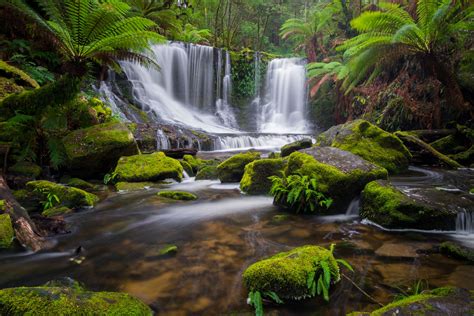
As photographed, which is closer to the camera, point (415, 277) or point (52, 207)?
point (415, 277)

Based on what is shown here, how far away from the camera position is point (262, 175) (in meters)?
5.49

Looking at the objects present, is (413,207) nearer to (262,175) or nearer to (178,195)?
(262,175)

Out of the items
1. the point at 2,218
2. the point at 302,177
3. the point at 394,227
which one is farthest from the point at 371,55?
the point at 2,218

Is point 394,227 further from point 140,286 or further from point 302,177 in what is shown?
point 140,286

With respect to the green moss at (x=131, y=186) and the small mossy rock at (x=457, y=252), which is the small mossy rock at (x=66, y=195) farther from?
the small mossy rock at (x=457, y=252)

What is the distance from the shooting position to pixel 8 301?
5.56ft

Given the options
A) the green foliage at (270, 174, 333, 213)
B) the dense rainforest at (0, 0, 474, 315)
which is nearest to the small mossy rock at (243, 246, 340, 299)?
the dense rainforest at (0, 0, 474, 315)

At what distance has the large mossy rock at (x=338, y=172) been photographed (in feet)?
13.8

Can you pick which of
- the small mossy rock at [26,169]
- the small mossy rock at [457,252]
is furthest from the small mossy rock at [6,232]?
the small mossy rock at [457,252]

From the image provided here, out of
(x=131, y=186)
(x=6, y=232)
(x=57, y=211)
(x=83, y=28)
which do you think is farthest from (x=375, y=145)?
(x=6, y=232)

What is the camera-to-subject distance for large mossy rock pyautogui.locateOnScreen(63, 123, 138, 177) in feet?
19.7

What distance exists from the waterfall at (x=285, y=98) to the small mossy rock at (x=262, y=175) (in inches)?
420

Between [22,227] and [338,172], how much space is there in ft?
11.7

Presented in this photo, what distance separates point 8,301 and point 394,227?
11.3 feet
